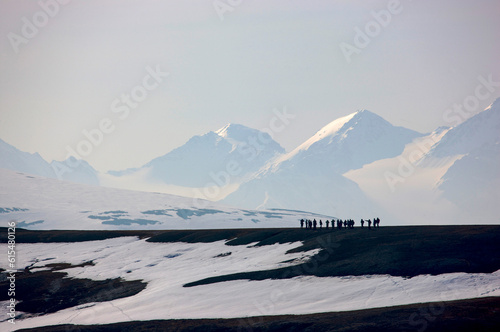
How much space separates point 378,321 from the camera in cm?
5978

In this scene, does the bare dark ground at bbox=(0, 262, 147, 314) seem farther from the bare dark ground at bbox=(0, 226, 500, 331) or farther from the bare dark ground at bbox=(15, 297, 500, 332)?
the bare dark ground at bbox=(15, 297, 500, 332)

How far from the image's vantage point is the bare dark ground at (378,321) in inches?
2201

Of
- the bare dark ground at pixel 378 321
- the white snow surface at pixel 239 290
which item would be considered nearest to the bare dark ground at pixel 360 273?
the bare dark ground at pixel 378 321

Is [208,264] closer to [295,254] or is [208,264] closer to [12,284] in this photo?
[295,254]

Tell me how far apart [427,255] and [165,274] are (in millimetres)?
44745

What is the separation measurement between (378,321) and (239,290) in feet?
84.2

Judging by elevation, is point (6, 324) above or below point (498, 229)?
below

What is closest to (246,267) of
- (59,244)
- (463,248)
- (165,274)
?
(165,274)

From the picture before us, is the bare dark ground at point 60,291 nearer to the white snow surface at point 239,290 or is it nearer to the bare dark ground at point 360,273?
the bare dark ground at point 360,273

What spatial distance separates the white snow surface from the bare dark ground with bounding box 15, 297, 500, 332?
2.88 m

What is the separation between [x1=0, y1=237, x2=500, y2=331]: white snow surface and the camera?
2685 inches

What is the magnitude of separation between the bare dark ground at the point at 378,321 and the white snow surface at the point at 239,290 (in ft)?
9.44

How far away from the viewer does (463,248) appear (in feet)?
261

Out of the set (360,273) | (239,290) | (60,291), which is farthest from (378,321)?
(60,291)
